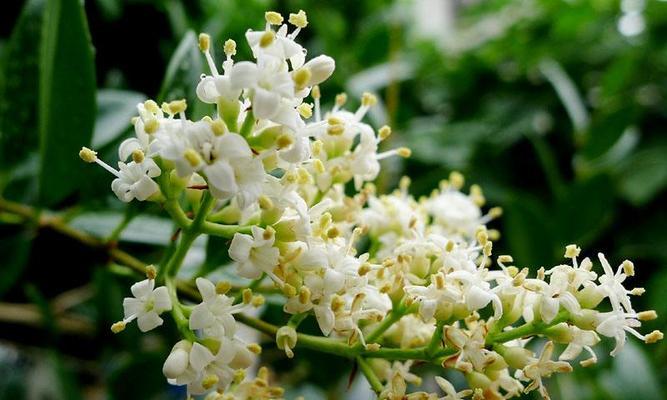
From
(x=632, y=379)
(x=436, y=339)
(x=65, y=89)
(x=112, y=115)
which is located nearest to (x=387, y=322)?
(x=436, y=339)

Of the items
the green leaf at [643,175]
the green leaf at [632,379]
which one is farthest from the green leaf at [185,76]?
the green leaf at [643,175]

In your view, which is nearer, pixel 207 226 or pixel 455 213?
pixel 207 226

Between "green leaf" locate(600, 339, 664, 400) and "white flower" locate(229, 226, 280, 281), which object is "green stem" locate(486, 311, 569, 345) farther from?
"green leaf" locate(600, 339, 664, 400)

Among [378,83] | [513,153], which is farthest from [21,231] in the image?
[513,153]

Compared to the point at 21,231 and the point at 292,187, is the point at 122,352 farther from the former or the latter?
the point at 292,187

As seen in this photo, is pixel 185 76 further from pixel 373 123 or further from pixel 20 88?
pixel 373 123

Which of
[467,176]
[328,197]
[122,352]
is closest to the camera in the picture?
[328,197]

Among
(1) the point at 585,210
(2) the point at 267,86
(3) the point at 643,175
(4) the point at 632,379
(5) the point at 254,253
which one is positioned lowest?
(5) the point at 254,253
